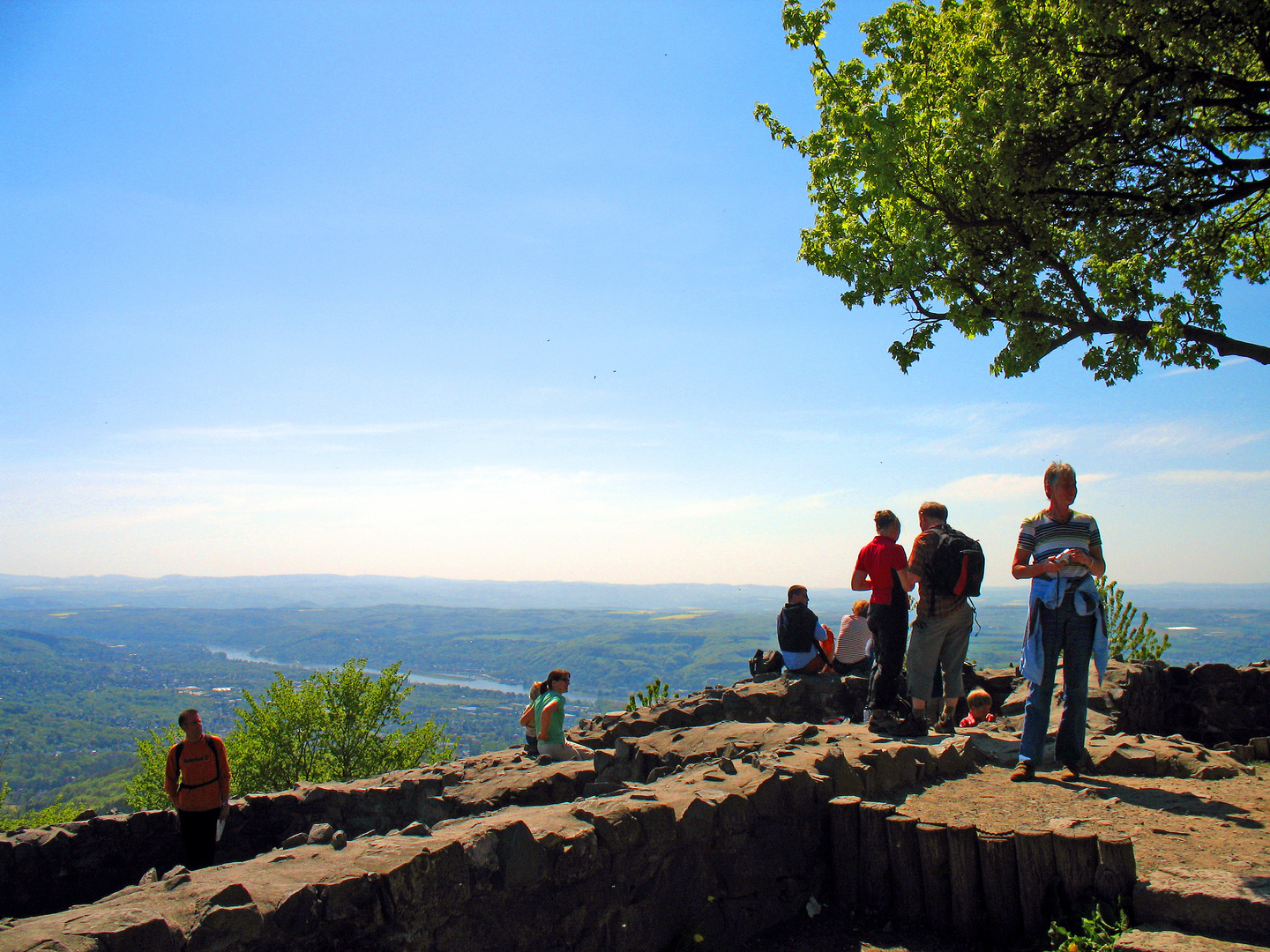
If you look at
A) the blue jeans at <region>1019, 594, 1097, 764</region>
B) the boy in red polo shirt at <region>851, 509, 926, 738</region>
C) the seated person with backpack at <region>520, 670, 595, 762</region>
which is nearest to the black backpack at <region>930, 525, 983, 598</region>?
the boy in red polo shirt at <region>851, 509, 926, 738</region>

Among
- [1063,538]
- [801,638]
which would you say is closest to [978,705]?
[801,638]

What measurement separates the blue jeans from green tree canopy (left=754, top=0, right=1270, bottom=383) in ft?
11.6

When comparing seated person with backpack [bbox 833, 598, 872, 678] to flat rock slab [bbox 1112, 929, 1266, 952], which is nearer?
flat rock slab [bbox 1112, 929, 1266, 952]

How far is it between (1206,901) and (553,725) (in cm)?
Result: 722

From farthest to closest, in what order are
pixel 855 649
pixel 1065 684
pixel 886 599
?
pixel 855 649, pixel 886 599, pixel 1065 684

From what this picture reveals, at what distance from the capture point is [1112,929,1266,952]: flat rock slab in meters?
3.91

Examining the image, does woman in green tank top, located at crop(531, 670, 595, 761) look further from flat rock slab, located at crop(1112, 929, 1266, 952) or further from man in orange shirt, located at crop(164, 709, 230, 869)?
flat rock slab, located at crop(1112, 929, 1266, 952)

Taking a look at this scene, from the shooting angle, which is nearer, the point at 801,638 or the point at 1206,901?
the point at 1206,901

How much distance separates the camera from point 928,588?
27.8 ft

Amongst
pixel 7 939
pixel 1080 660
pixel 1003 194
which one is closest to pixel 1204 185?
pixel 1003 194

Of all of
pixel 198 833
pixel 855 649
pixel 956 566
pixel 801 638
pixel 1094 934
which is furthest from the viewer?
pixel 855 649

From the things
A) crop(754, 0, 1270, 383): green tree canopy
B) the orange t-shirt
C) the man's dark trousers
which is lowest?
the man's dark trousers

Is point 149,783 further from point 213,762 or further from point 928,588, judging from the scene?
point 928,588

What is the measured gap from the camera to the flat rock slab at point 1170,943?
3914mm
